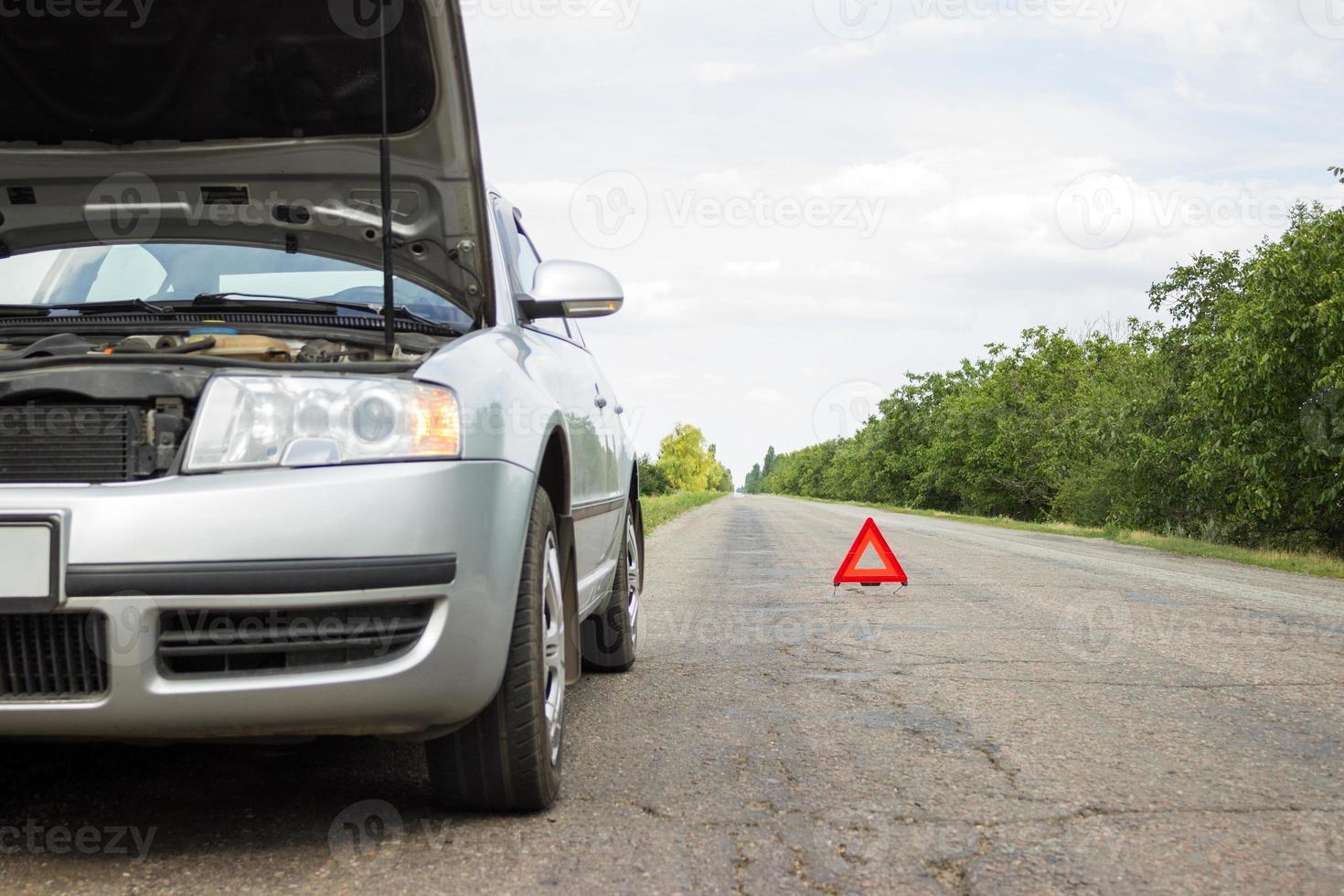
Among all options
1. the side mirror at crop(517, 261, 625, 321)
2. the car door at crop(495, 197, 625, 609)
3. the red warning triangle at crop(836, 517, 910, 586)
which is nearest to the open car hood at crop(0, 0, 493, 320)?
the side mirror at crop(517, 261, 625, 321)

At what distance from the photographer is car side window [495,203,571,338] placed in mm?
4035

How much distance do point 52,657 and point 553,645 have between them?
4.21ft

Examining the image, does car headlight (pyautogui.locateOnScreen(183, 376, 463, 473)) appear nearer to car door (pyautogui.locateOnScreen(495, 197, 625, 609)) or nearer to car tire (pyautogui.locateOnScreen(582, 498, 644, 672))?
car door (pyautogui.locateOnScreen(495, 197, 625, 609))

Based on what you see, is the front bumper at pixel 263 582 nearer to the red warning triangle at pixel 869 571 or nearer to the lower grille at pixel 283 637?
the lower grille at pixel 283 637

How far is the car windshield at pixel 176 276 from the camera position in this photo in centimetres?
364

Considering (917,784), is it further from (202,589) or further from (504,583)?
(202,589)

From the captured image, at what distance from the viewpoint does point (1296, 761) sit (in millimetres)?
3477

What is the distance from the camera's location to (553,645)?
3209 millimetres

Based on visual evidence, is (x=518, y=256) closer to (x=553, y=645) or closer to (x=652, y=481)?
(x=553, y=645)

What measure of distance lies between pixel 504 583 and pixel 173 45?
72.6 inches

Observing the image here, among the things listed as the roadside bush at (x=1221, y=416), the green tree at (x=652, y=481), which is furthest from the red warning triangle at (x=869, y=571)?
the green tree at (x=652, y=481)

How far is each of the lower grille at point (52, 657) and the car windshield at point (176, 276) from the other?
1.52 meters

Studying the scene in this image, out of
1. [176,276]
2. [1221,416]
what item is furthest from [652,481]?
[176,276]

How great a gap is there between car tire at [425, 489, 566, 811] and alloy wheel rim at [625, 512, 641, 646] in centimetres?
228
